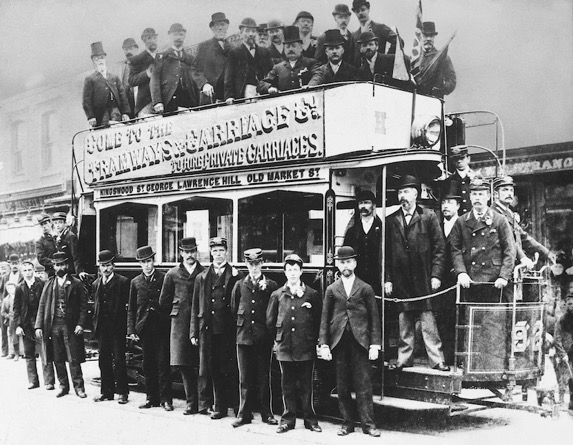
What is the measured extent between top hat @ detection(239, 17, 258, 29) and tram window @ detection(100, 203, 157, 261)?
7.90 ft

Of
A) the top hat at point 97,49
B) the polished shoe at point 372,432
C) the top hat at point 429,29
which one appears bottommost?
the polished shoe at point 372,432

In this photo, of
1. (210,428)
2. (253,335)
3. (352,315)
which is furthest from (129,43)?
(210,428)

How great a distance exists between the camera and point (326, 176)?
6.59 m

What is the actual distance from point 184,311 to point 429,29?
369 cm

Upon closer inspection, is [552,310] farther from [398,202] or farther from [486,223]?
[398,202]

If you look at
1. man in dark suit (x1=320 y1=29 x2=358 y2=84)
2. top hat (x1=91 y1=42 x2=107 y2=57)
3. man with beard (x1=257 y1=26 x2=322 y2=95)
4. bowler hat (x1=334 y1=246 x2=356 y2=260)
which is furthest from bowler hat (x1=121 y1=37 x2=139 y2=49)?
bowler hat (x1=334 y1=246 x2=356 y2=260)

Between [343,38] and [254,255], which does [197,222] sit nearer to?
[254,255]

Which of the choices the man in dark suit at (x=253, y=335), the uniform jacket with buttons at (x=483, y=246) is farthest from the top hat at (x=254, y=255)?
the uniform jacket with buttons at (x=483, y=246)

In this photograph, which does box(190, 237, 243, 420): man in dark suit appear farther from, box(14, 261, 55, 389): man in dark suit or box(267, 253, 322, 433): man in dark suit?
box(14, 261, 55, 389): man in dark suit

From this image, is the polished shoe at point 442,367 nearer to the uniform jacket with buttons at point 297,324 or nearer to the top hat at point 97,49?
the uniform jacket with buttons at point 297,324

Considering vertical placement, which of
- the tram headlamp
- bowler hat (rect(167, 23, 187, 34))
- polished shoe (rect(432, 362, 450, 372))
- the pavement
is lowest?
the pavement

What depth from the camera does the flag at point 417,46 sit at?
6.34 meters

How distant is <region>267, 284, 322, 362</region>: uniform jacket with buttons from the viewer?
20.1ft

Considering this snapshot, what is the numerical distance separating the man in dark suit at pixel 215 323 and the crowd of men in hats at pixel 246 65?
80.1 inches
